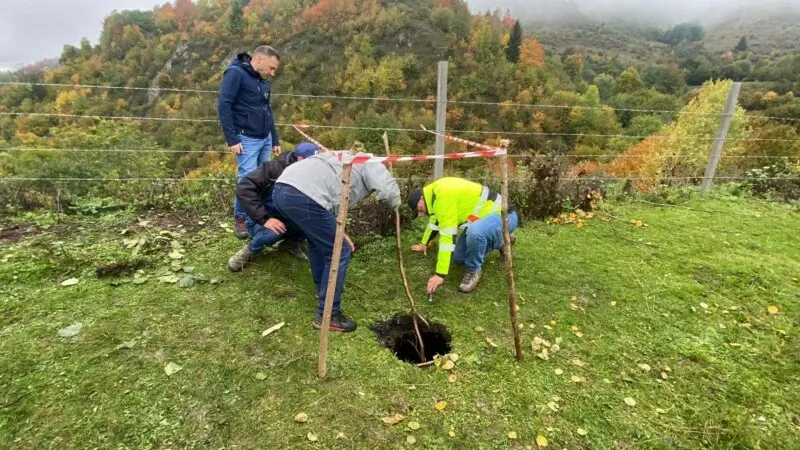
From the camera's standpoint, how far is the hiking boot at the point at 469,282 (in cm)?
354

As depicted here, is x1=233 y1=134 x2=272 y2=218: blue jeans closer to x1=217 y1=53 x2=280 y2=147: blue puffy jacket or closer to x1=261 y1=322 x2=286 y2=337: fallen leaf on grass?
x1=217 y1=53 x2=280 y2=147: blue puffy jacket

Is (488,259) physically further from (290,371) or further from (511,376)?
(290,371)

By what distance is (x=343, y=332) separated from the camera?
116 inches

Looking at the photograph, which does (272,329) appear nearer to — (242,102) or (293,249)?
(293,249)

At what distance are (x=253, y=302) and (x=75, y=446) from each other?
4.42ft

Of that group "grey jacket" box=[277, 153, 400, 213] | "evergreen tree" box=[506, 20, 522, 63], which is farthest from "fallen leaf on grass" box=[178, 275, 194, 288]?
"evergreen tree" box=[506, 20, 522, 63]

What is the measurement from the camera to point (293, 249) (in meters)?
3.92

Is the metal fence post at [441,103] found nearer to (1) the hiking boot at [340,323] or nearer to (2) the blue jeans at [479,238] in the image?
(2) the blue jeans at [479,238]

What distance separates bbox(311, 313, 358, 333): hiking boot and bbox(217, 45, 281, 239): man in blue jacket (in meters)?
1.67

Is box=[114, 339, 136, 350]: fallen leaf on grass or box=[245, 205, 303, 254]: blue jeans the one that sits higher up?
box=[245, 205, 303, 254]: blue jeans

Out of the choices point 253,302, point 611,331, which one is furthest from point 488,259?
point 253,302

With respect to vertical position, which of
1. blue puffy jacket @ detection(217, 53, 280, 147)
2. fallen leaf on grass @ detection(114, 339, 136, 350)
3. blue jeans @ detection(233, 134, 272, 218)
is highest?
blue puffy jacket @ detection(217, 53, 280, 147)

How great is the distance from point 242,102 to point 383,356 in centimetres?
261

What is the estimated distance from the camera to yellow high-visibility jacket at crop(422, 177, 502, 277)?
125 inches
